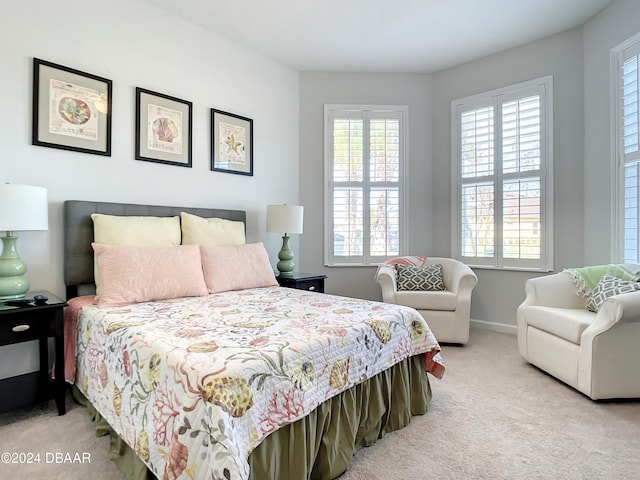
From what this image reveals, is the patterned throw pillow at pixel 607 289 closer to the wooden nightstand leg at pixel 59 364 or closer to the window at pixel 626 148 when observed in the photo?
the window at pixel 626 148

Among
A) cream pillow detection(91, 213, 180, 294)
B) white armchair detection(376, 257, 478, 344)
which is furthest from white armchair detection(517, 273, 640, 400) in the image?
cream pillow detection(91, 213, 180, 294)

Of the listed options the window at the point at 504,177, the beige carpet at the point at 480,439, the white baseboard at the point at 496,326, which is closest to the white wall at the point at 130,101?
the beige carpet at the point at 480,439

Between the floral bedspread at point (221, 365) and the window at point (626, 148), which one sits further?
the window at point (626, 148)

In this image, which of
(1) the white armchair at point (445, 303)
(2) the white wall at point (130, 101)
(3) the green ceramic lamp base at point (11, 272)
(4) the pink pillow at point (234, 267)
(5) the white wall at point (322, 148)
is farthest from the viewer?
(5) the white wall at point (322, 148)

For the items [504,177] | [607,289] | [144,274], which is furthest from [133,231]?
[504,177]

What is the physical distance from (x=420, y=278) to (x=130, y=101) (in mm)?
3085

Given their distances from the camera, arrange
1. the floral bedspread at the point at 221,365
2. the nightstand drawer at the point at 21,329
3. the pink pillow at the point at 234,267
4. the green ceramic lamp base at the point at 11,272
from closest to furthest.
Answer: the floral bedspread at the point at 221,365 < the nightstand drawer at the point at 21,329 < the green ceramic lamp base at the point at 11,272 < the pink pillow at the point at 234,267

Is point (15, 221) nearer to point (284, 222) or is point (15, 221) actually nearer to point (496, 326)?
point (284, 222)

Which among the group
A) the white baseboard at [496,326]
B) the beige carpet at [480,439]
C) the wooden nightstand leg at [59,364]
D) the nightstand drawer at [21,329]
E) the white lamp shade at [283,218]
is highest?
the white lamp shade at [283,218]

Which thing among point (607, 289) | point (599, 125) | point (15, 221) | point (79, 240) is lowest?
point (607, 289)

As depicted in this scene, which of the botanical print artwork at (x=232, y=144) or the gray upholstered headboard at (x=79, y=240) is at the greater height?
the botanical print artwork at (x=232, y=144)

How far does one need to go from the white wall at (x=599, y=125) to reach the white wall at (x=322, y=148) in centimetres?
160

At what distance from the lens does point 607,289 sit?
2.53 meters

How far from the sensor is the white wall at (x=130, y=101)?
7.67 ft
